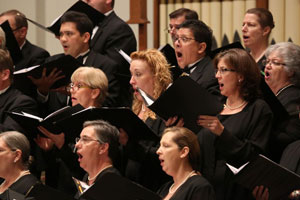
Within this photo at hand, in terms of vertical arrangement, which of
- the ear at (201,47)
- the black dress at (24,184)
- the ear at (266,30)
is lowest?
the black dress at (24,184)

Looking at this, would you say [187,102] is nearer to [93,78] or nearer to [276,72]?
[276,72]

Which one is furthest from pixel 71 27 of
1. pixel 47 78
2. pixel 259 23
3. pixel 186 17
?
pixel 259 23

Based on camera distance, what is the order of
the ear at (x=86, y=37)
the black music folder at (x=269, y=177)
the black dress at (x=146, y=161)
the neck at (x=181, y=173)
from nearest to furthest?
the black music folder at (x=269, y=177) < the neck at (x=181, y=173) < the black dress at (x=146, y=161) < the ear at (x=86, y=37)

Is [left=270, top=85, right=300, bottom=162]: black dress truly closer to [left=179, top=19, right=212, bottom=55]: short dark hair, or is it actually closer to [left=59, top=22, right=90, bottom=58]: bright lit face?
[left=179, top=19, right=212, bottom=55]: short dark hair

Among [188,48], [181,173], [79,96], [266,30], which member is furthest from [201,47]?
[181,173]

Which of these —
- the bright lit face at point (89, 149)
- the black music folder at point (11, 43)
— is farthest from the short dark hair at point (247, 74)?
the black music folder at point (11, 43)

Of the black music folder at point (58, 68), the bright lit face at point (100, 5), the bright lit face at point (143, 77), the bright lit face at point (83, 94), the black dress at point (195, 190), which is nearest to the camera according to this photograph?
the black dress at point (195, 190)

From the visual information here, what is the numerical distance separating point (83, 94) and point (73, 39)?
2.49ft

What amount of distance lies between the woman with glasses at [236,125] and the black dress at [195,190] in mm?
233

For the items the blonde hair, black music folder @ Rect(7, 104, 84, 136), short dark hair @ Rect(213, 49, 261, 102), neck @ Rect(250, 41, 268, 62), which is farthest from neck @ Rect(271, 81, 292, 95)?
black music folder @ Rect(7, 104, 84, 136)

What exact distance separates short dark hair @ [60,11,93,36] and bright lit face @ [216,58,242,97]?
A: 1.44m

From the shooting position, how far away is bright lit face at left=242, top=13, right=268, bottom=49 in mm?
5371

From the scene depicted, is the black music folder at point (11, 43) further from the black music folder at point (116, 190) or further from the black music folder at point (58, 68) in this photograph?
the black music folder at point (116, 190)

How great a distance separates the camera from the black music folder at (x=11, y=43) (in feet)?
18.1
